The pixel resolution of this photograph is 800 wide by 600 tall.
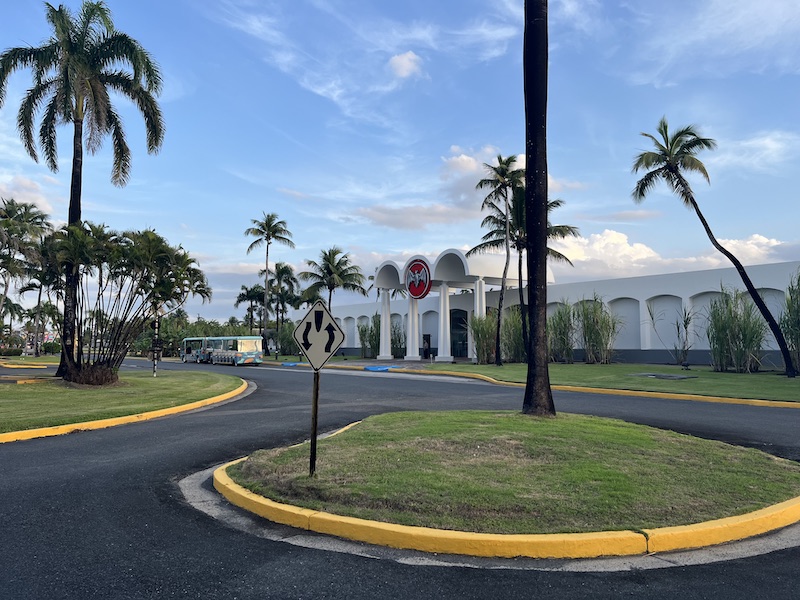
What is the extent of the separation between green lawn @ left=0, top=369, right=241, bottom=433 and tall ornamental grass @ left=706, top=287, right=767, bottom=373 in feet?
69.9

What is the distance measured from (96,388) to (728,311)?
26.1m

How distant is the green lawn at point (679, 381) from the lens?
18906 mm

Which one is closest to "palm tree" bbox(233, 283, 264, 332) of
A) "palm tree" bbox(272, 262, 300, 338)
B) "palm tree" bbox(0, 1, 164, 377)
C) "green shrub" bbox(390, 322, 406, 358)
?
"palm tree" bbox(272, 262, 300, 338)

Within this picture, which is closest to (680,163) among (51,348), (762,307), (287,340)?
(762,307)

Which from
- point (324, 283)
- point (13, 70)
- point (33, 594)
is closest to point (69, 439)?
point (33, 594)

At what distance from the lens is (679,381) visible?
900 inches

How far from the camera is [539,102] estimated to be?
460 inches

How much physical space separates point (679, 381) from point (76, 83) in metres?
24.6

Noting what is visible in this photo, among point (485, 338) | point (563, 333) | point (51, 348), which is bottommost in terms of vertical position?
point (51, 348)

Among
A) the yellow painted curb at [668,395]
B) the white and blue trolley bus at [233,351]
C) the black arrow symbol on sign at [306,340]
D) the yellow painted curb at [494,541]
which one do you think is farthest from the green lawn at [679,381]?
the white and blue trolley bus at [233,351]

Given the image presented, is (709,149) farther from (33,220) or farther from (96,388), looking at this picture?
(33,220)

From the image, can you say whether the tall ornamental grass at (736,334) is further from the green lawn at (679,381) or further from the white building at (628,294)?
the white building at (628,294)

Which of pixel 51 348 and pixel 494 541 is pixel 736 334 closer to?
pixel 494 541

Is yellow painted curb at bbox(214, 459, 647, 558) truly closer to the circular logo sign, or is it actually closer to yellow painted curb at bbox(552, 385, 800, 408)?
yellow painted curb at bbox(552, 385, 800, 408)
